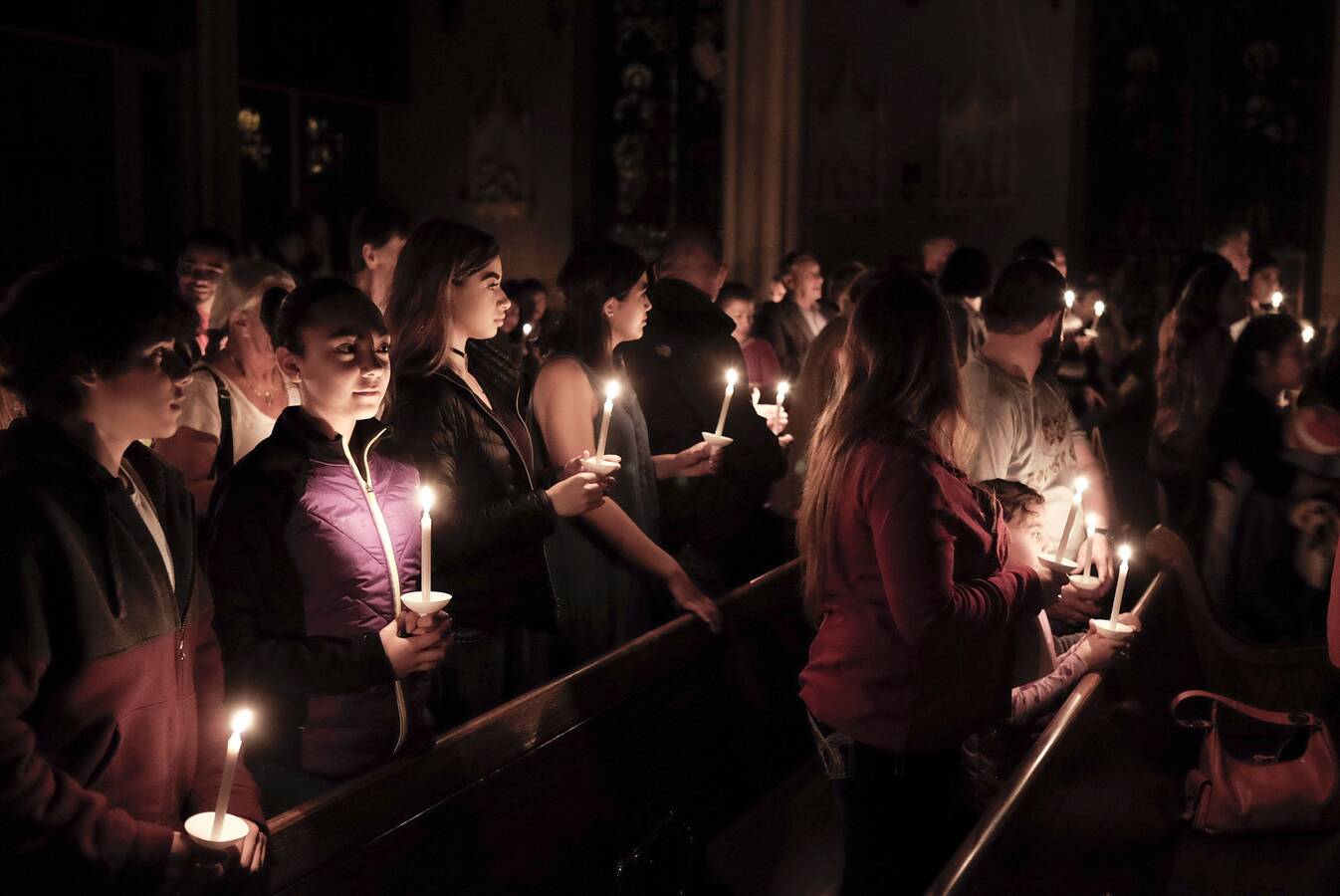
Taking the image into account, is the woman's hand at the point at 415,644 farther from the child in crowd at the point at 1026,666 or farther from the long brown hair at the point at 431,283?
the child in crowd at the point at 1026,666

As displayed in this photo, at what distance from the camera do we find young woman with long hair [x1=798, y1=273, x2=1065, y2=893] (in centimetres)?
234

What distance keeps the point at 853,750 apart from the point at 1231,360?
2948mm

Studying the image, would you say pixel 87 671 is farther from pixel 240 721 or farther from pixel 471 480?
pixel 471 480

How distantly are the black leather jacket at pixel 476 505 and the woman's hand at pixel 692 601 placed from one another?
430 mm

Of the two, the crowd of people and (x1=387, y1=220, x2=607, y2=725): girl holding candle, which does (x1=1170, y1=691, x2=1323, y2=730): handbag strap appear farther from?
(x1=387, y1=220, x2=607, y2=725): girl holding candle

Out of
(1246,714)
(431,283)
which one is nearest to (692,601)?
(431,283)

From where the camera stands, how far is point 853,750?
2414 mm

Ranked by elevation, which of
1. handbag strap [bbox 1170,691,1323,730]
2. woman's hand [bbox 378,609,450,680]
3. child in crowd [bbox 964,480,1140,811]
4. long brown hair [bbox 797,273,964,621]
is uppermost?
long brown hair [bbox 797,273,964,621]

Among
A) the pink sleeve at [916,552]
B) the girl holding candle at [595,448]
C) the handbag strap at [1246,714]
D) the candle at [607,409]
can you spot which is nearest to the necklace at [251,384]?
the girl holding candle at [595,448]

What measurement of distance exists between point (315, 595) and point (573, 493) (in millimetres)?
691

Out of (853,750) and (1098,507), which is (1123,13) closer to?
(1098,507)

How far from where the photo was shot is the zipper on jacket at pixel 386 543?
2.17 metres

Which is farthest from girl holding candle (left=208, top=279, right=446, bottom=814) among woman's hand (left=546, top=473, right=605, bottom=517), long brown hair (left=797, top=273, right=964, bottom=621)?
long brown hair (left=797, top=273, right=964, bottom=621)

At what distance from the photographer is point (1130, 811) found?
3273 mm
